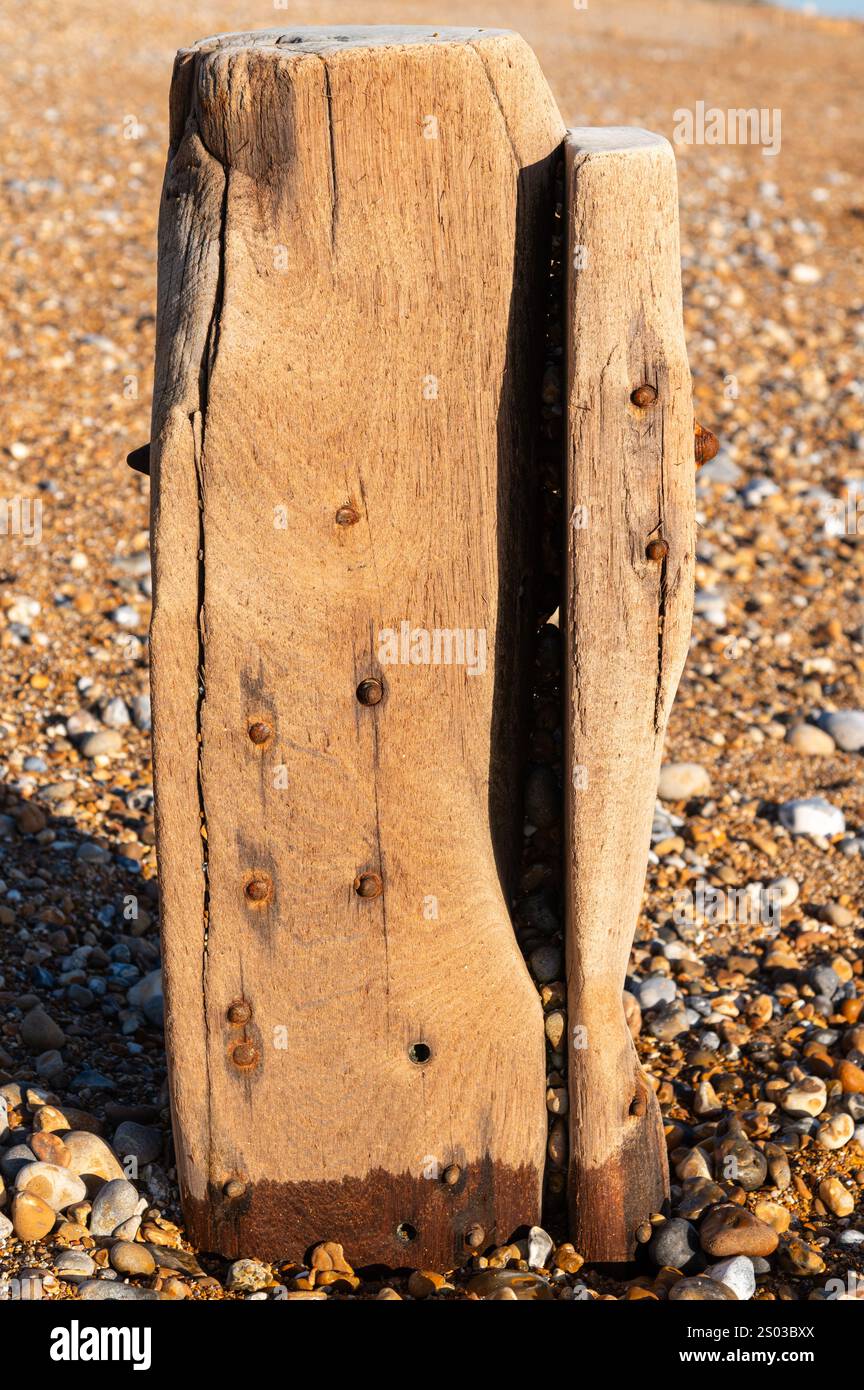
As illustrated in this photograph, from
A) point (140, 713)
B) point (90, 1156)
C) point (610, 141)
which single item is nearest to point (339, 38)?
point (610, 141)

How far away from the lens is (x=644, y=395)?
2.38 meters

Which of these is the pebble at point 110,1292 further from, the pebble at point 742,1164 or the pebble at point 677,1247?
the pebble at point 742,1164

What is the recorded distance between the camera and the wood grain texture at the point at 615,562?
2334mm

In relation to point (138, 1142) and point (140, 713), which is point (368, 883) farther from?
point (140, 713)

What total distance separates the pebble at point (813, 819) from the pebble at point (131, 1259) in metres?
2.71

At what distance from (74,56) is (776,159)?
585 cm

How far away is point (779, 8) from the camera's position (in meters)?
19.4

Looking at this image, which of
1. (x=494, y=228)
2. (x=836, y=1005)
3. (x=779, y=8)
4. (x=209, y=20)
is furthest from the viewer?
(x=779, y=8)

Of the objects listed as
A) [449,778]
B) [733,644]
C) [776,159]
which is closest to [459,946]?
[449,778]

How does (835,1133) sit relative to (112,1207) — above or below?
below

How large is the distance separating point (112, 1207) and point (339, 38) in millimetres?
2270

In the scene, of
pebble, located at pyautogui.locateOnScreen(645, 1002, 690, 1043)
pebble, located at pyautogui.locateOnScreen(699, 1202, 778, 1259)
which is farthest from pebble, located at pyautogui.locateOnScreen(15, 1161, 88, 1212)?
pebble, located at pyautogui.locateOnScreen(645, 1002, 690, 1043)

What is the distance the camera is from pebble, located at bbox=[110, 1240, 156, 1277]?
104 inches
